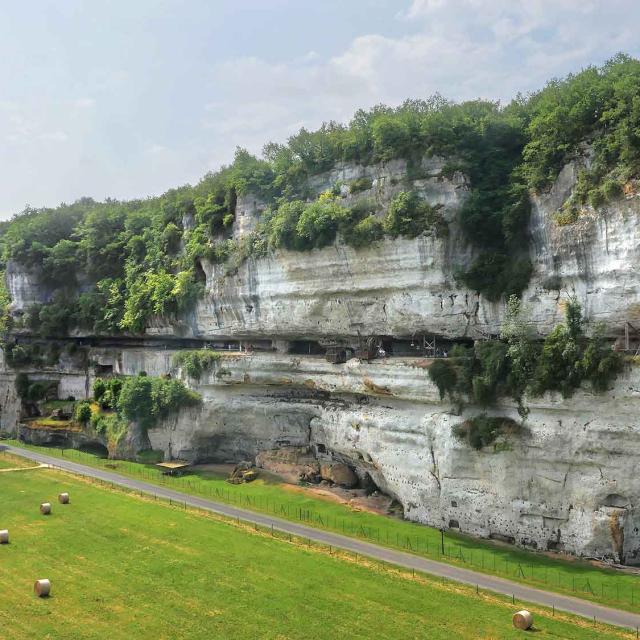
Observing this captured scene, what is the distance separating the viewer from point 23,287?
7081 centimetres

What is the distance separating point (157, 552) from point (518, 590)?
1630cm

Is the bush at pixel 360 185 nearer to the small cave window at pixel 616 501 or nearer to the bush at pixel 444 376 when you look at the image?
the bush at pixel 444 376

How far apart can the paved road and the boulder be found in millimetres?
7205

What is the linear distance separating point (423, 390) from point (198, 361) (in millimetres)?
20421

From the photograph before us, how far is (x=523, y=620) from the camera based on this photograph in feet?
79.6

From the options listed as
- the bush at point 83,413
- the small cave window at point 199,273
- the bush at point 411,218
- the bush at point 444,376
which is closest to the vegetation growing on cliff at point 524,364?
the bush at point 444,376

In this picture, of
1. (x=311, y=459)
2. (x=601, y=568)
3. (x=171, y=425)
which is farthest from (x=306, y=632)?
(x=171, y=425)

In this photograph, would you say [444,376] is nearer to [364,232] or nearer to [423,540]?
[423,540]

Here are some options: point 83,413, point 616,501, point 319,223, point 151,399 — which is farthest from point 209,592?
point 83,413

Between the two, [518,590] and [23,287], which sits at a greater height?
[23,287]

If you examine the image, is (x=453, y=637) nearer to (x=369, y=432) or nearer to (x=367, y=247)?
(x=369, y=432)

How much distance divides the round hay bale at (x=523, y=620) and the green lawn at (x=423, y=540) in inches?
176

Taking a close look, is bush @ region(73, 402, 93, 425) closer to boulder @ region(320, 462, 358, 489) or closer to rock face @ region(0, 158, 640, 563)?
rock face @ region(0, 158, 640, 563)

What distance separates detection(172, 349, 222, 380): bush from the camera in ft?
169
